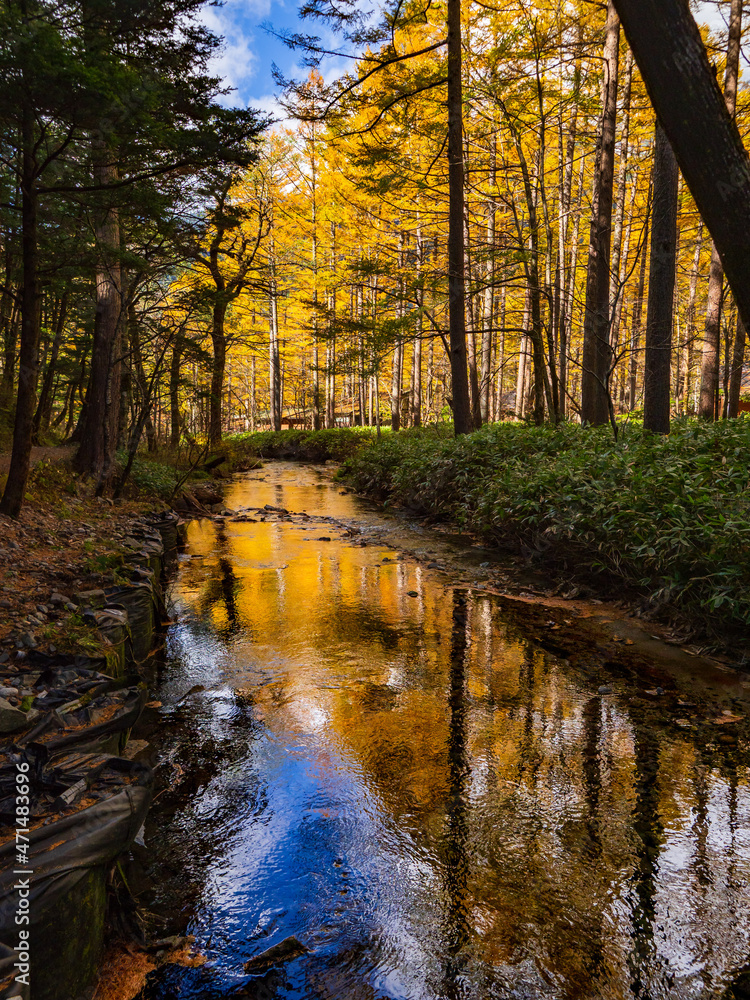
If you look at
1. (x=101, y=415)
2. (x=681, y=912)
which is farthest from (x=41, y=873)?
(x=101, y=415)

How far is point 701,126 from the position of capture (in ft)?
9.18

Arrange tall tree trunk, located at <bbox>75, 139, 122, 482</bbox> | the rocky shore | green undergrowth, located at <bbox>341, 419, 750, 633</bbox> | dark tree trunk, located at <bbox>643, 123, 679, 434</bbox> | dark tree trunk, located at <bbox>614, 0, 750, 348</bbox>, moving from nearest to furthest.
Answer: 1. the rocky shore
2. dark tree trunk, located at <bbox>614, 0, 750, 348</bbox>
3. green undergrowth, located at <bbox>341, 419, 750, 633</bbox>
4. dark tree trunk, located at <bbox>643, 123, 679, 434</bbox>
5. tall tree trunk, located at <bbox>75, 139, 122, 482</bbox>

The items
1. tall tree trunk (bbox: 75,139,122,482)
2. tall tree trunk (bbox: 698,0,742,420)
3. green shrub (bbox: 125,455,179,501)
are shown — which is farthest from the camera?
tall tree trunk (bbox: 698,0,742,420)

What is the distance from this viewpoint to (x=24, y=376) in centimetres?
486

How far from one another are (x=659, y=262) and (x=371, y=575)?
6.04m

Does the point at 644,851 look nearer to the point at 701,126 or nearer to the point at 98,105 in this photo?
the point at 701,126

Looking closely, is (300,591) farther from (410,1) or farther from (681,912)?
(410,1)

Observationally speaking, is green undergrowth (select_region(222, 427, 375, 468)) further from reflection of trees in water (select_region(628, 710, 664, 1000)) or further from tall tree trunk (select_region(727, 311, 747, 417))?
reflection of trees in water (select_region(628, 710, 664, 1000))

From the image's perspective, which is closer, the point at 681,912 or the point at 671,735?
the point at 681,912

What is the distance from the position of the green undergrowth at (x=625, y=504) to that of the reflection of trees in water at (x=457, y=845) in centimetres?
197

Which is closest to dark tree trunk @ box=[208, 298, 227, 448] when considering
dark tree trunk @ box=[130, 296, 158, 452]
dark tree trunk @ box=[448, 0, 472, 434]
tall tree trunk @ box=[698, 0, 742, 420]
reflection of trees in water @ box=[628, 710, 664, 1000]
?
dark tree trunk @ box=[130, 296, 158, 452]

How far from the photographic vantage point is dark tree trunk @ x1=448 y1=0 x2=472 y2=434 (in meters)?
10.5

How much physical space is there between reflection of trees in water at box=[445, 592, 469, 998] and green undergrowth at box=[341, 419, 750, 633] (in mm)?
1972

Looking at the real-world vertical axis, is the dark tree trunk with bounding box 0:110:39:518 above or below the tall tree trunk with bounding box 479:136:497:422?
below
